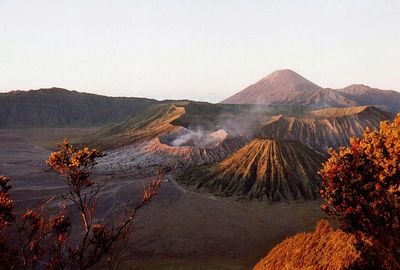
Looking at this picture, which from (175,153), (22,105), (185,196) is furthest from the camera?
(22,105)

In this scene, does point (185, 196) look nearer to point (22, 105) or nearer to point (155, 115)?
point (155, 115)

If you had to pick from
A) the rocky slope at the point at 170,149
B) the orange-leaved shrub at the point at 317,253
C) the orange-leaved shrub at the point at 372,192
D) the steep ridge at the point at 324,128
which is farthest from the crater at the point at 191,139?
the orange-leaved shrub at the point at 372,192

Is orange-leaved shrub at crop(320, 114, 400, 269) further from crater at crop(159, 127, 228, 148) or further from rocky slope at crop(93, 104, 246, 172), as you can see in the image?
crater at crop(159, 127, 228, 148)

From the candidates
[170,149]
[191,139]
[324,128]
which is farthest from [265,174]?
[324,128]

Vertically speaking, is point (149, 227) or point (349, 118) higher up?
point (349, 118)

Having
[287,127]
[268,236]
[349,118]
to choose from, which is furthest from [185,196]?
[349,118]

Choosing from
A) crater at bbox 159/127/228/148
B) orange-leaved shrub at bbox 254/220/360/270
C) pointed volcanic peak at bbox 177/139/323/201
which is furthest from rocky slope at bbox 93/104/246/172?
orange-leaved shrub at bbox 254/220/360/270
